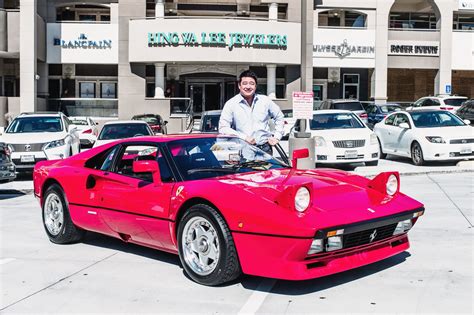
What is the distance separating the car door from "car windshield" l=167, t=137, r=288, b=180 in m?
0.17

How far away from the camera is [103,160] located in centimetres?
681

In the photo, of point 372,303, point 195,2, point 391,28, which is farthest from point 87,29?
point 372,303

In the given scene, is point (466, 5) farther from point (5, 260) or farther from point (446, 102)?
point (5, 260)

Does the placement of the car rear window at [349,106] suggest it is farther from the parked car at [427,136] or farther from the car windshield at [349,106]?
the parked car at [427,136]

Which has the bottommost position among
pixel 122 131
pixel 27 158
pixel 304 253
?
pixel 304 253

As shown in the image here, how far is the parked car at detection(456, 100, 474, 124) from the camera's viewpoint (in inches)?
1115

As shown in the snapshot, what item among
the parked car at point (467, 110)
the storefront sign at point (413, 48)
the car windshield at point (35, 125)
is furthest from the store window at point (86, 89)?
the car windshield at point (35, 125)

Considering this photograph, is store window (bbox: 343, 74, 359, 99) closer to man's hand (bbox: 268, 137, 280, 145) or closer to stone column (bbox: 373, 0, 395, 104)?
stone column (bbox: 373, 0, 395, 104)

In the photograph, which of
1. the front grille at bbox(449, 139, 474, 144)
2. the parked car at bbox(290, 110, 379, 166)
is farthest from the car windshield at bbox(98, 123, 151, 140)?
the front grille at bbox(449, 139, 474, 144)

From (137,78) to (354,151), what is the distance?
2071cm

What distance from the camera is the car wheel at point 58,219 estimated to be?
7.01 meters

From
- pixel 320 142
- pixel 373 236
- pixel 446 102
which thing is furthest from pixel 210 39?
pixel 373 236

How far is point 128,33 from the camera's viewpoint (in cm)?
3325

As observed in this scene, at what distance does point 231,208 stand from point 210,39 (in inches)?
1081
